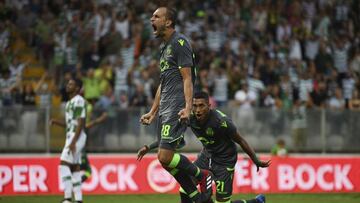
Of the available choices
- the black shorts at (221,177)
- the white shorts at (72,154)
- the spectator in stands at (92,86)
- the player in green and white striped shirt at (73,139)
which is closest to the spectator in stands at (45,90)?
the spectator in stands at (92,86)

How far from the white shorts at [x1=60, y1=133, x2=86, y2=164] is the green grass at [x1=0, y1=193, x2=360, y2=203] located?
1.35 m

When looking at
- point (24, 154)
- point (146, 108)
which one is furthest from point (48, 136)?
point (146, 108)

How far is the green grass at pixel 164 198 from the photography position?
51.8 feet

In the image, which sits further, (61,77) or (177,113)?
(61,77)

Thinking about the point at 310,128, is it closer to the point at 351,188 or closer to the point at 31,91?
the point at 351,188

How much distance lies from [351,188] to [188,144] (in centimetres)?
531

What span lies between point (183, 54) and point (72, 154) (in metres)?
4.54

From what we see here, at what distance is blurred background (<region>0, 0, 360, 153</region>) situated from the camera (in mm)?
21641

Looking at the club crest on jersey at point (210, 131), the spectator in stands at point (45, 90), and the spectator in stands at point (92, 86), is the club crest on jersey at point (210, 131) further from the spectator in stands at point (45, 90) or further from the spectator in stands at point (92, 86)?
the spectator in stands at point (45, 90)

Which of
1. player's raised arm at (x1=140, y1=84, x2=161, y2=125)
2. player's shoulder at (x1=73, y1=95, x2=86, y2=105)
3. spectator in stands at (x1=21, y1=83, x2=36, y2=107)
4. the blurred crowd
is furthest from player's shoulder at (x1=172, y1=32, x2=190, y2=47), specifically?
spectator in stands at (x1=21, y1=83, x2=36, y2=107)

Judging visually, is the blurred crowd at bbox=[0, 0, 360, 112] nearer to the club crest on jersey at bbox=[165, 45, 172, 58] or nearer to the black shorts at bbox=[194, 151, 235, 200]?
the black shorts at bbox=[194, 151, 235, 200]

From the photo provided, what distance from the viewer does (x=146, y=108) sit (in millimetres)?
21422

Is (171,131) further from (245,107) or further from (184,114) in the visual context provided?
(245,107)

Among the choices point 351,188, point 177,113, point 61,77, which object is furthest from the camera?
point 61,77
